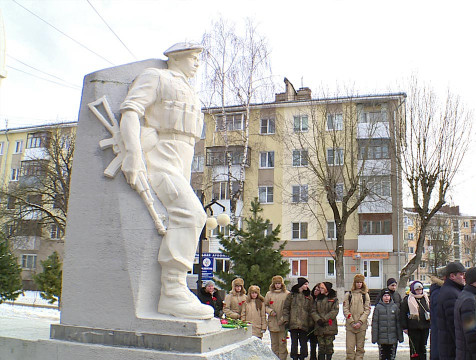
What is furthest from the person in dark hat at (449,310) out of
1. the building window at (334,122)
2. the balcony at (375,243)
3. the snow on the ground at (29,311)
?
the balcony at (375,243)

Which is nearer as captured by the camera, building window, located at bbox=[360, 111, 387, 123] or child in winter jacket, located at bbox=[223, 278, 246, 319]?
child in winter jacket, located at bbox=[223, 278, 246, 319]

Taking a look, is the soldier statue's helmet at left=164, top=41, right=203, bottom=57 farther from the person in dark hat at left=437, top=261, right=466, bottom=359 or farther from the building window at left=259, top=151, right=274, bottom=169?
the building window at left=259, top=151, right=274, bottom=169

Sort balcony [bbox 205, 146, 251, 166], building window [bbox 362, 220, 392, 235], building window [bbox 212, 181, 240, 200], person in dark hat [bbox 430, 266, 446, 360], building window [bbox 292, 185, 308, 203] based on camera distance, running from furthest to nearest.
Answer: building window [bbox 212, 181, 240, 200], balcony [bbox 205, 146, 251, 166], building window [bbox 362, 220, 392, 235], building window [bbox 292, 185, 308, 203], person in dark hat [bbox 430, 266, 446, 360]

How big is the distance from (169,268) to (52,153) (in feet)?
81.4

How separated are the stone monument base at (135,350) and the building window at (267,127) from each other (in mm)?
28077

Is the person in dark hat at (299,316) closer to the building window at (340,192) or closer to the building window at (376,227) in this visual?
the building window at (340,192)

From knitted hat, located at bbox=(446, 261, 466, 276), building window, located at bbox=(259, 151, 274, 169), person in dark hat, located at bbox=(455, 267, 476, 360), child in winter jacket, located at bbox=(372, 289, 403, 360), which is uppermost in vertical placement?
building window, located at bbox=(259, 151, 274, 169)

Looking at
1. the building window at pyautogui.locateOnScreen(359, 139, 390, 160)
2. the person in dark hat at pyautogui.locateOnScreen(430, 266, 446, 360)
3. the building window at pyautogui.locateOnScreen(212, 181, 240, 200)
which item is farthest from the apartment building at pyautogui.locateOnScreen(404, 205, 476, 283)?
the person in dark hat at pyautogui.locateOnScreen(430, 266, 446, 360)

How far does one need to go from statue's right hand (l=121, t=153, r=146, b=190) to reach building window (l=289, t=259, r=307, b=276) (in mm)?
27987

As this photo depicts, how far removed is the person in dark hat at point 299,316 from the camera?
28.7 ft

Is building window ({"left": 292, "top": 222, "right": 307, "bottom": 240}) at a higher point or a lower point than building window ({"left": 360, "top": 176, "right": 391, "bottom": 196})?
lower

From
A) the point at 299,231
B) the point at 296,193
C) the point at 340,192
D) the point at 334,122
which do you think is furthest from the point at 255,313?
the point at 299,231

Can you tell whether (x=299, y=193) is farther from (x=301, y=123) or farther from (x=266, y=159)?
(x=301, y=123)

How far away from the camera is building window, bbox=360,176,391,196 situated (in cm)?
2344
